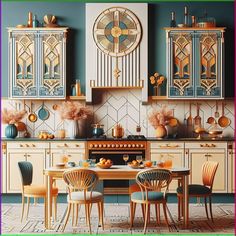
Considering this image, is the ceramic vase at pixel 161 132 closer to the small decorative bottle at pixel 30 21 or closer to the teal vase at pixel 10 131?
the teal vase at pixel 10 131

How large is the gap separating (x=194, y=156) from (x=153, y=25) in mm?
2360

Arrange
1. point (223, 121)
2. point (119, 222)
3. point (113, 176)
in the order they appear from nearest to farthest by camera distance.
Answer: point (113, 176) → point (119, 222) → point (223, 121)

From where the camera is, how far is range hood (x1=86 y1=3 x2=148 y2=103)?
8883 mm

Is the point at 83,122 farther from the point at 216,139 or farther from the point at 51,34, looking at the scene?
the point at 216,139

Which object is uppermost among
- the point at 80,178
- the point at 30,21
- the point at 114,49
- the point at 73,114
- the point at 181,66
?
the point at 30,21

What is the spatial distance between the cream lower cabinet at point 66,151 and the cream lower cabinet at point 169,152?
1.15 m

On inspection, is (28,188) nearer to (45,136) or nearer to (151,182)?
(151,182)

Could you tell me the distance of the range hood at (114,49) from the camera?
29.1 ft

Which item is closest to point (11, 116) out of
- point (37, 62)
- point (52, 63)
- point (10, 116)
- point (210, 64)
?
point (10, 116)

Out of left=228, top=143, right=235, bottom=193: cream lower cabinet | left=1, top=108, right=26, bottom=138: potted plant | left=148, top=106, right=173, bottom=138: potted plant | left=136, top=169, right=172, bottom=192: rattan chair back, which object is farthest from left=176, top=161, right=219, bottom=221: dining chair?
left=1, top=108, right=26, bottom=138: potted plant

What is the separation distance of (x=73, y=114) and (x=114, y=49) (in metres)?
1.30

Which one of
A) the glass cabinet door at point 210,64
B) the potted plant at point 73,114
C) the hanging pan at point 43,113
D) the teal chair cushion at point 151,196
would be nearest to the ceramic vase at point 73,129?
the potted plant at point 73,114

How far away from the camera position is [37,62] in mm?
8773

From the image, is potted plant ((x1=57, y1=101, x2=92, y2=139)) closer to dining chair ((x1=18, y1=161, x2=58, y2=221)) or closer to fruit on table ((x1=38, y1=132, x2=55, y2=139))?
fruit on table ((x1=38, y1=132, x2=55, y2=139))
